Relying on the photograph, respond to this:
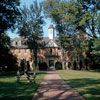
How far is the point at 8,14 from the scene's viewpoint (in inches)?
791

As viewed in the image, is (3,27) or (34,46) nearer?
(3,27)

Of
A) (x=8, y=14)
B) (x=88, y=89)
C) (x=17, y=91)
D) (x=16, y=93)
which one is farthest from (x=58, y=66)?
(x=16, y=93)

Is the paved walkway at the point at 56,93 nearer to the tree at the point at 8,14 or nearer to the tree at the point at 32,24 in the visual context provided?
the tree at the point at 8,14

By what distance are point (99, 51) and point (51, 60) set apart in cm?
2652

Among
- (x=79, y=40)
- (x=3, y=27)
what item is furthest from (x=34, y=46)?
(x=3, y=27)

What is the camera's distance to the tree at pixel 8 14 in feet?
64.0

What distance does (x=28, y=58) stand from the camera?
47531 millimetres

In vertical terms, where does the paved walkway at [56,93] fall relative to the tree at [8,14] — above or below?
below

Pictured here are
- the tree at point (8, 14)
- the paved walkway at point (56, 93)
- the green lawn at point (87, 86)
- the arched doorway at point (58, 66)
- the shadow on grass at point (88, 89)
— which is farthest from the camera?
the arched doorway at point (58, 66)

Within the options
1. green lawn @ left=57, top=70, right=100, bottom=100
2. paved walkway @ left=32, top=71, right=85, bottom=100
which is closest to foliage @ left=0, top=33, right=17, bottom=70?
green lawn @ left=57, top=70, right=100, bottom=100

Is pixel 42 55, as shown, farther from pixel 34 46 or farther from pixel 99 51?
pixel 99 51

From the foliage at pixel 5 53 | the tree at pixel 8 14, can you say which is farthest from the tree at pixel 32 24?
the tree at pixel 8 14

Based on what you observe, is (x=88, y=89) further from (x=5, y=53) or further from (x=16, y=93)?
(x=5, y=53)

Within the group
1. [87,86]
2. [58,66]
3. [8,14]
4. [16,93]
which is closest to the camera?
[16,93]
